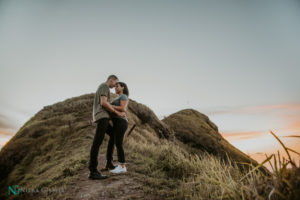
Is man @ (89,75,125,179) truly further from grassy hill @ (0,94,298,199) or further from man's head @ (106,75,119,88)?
grassy hill @ (0,94,298,199)

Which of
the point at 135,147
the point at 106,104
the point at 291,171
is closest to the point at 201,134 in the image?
the point at 135,147

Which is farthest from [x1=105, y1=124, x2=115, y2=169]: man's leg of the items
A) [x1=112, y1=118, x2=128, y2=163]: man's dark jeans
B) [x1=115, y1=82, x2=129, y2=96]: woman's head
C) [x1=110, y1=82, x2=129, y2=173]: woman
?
[x1=115, y1=82, x2=129, y2=96]: woman's head

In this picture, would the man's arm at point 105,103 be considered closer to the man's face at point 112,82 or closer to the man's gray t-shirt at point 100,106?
the man's gray t-shirt at point 100,106

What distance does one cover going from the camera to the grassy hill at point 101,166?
2.61 metres

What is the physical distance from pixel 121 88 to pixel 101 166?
2598 millimetres

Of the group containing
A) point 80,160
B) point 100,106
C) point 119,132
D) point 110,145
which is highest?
point 100,106

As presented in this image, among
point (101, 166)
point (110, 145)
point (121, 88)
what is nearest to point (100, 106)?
point (121, 88)

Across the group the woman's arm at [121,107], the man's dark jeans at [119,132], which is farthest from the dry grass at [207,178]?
the woman's arm at [121,107]

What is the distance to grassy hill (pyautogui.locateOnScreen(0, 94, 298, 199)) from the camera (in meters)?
2.61

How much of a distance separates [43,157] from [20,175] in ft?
3.87

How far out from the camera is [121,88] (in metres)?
4.58

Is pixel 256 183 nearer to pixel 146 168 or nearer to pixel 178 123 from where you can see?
pixel 146 168

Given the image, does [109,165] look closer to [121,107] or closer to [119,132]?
[119,132]

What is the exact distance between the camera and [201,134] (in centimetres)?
2462
